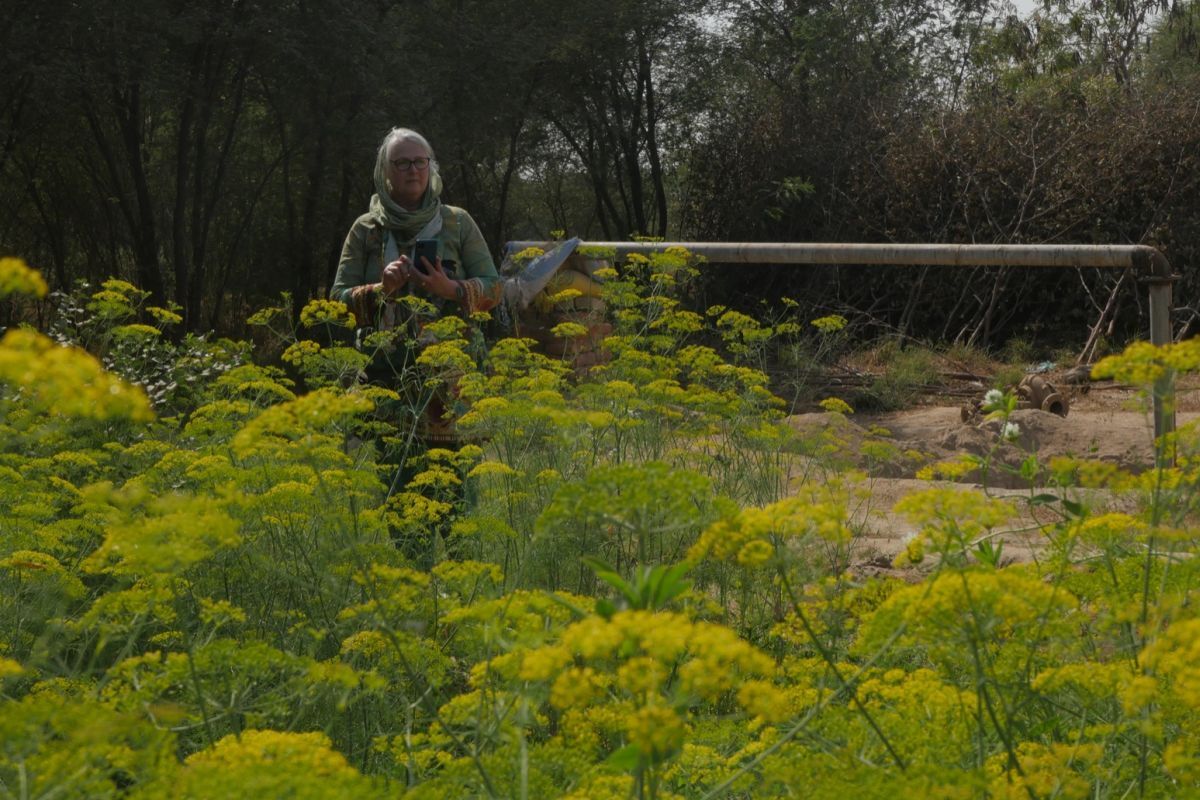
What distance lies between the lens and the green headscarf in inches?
195

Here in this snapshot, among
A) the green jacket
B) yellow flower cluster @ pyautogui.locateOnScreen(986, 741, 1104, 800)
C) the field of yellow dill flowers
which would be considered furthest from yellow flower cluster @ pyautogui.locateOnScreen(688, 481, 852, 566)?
the green jacket

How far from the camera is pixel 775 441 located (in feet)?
16.0

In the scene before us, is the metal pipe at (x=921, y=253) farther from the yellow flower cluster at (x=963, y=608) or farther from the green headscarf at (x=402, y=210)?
the yellow flower cluster at (x=963, y=608)

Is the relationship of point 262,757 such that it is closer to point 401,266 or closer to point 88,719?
point 88,719

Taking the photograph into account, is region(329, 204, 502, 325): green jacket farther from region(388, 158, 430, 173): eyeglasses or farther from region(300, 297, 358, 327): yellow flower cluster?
region(300, 297, 358, 327): yellow flower cluster

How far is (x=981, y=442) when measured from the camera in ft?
28.9

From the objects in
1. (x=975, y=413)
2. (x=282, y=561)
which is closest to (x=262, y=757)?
(x=282, y=561)

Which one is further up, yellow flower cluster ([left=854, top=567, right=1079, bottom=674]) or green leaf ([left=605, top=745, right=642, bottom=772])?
yellow flower cluster ([left=854, top=567, right=1079, bottom=674])

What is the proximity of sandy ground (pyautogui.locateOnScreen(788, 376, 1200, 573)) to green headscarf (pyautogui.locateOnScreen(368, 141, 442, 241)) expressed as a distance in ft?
6.54

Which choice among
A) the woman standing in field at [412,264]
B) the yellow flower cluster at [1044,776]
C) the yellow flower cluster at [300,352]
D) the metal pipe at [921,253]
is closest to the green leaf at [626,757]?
the yellow flower cluster at [1044,776]

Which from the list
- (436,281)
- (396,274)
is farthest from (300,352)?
(436,281)

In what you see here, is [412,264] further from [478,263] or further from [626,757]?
[626,757]

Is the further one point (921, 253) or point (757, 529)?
point (921, 253)

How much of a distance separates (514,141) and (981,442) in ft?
42.0
